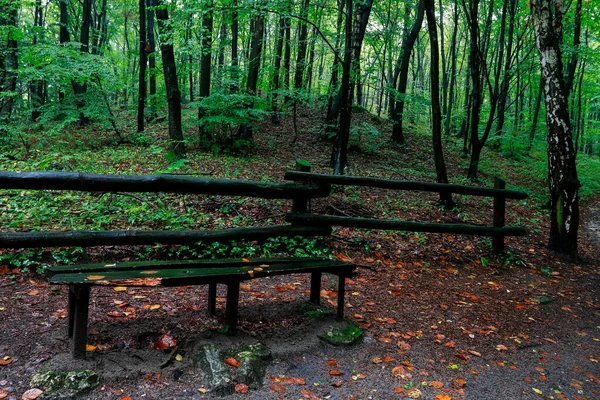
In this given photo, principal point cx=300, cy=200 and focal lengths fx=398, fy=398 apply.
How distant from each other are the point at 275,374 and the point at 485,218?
7821 mm

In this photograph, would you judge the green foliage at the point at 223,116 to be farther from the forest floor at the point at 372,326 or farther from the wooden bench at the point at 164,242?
the wooden bench at the point at 164,242

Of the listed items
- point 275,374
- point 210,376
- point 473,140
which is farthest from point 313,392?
point 473,140

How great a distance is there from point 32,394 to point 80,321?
52cm

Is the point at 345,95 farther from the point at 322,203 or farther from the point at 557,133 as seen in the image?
the point at 557,133

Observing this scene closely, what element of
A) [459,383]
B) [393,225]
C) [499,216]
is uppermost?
[499,216]

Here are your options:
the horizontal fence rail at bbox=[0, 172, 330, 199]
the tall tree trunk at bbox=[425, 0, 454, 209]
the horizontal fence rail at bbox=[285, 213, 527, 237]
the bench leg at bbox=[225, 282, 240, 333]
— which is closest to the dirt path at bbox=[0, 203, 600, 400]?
the bench leg at bbox=[225, 282, 240, 333]

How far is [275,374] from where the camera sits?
313 centimetres

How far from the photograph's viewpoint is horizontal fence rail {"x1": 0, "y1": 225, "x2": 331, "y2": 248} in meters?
4.38

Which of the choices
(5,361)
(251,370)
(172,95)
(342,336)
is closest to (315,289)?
(342,336)

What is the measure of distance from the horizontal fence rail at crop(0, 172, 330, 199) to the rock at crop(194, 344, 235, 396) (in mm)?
2219

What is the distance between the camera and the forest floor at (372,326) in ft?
9.89

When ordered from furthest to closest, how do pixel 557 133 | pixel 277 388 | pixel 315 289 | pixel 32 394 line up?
pixel 557 133, pixel 315 289, pixel 277 388, pixel 32 394

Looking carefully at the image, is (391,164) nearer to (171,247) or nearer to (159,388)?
(171,247)

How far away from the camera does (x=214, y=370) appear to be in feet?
9.67
